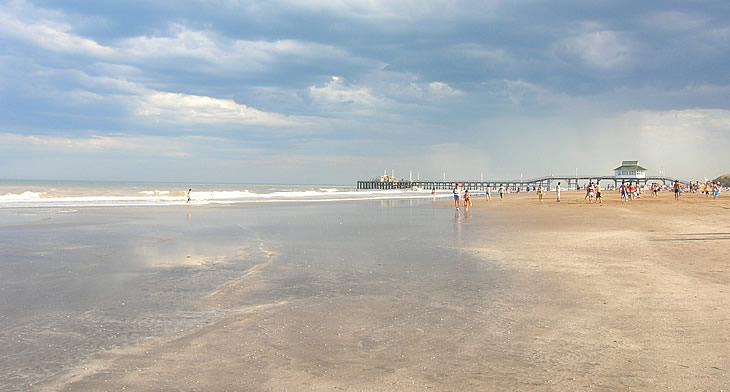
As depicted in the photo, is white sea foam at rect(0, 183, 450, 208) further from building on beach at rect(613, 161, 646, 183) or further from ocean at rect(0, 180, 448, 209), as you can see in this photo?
building on beach at rect(613, 161, 646, 183)

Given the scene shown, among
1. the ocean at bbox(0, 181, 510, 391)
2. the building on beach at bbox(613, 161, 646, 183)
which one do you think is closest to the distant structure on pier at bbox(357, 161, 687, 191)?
the building on beach at bbox(613, 161, 646, 183)

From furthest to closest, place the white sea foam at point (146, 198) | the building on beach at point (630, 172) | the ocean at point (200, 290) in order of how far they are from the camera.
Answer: the building on beach at point (630, 172) → the white sea foam at point (146, 198) → the ocean at point (200, 290)

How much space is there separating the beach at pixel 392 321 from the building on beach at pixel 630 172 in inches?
4481

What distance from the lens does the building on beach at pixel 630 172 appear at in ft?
372

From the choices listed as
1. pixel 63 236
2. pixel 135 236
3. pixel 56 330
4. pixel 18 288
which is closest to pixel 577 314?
pixel 56 330

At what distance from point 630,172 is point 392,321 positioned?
126 m

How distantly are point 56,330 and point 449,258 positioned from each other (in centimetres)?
828

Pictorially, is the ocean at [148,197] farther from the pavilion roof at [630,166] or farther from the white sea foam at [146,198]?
the pavilion roof at [630,166]

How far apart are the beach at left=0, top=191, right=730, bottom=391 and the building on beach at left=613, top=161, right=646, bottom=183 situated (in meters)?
114

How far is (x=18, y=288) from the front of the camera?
8.46 m

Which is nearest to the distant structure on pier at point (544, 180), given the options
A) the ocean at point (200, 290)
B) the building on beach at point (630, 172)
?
the building on beach at point (630, 172)

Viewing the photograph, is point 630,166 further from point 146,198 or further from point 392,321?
point 392,321

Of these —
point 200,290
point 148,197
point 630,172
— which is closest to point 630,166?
point 630,172

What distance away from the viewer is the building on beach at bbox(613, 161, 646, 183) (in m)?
113
